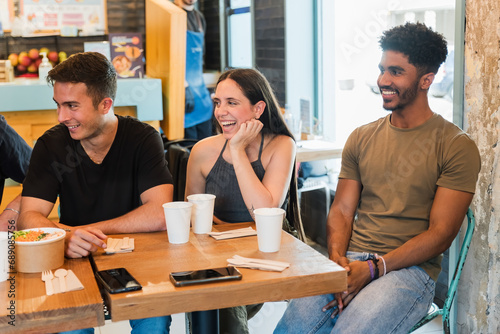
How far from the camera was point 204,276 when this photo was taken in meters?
1.40

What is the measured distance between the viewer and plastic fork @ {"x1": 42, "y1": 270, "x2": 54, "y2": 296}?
53.2 inches

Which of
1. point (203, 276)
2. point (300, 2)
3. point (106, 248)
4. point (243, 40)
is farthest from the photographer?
point (243, 40)

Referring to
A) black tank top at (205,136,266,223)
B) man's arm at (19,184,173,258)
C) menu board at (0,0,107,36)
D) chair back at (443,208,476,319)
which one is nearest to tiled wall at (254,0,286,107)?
menu board at (0,0,107,36)

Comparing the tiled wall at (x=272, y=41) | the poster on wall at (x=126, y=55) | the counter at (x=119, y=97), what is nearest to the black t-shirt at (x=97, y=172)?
the counter at (x=119, y=97)

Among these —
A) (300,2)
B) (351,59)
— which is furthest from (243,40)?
(351,59)

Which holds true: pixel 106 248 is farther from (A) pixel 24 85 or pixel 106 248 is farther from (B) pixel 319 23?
(B) pixel 319 23

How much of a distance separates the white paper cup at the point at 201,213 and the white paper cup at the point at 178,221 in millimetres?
68

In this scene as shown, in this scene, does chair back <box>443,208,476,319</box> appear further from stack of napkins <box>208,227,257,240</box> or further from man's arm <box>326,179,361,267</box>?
stack of napkins <box>208,227,257,240</box>

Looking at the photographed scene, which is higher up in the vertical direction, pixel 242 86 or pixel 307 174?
pixel 242 86

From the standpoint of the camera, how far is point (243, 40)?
5.86 meters

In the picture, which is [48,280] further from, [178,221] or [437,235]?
[437,235]

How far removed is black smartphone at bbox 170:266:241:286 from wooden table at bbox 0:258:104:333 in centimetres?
18

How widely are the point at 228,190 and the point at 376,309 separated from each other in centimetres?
74

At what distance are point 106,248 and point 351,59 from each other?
2.83 meters
